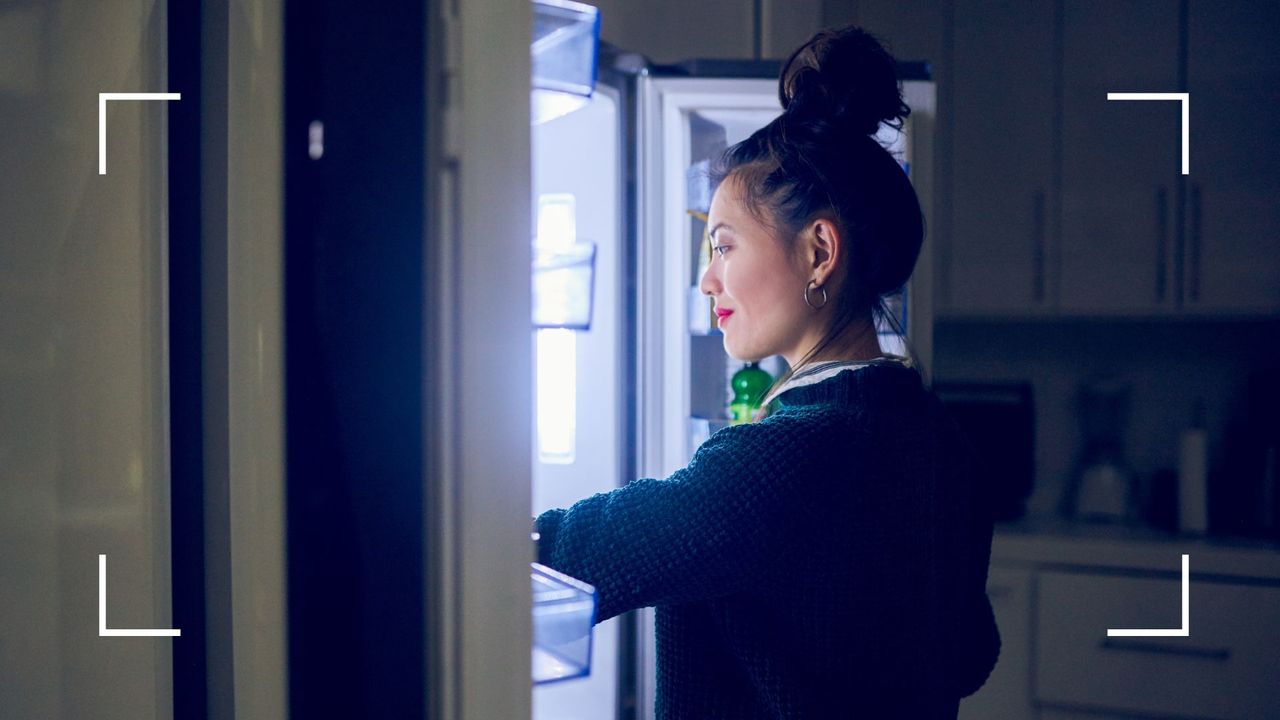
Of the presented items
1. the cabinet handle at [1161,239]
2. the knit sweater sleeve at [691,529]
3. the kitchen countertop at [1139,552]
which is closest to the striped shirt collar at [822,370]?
the knit sweater sleeve at [691,529]

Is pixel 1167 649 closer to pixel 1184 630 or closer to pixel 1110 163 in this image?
pixel 1184 630

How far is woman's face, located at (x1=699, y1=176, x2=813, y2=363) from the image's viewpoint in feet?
2.87

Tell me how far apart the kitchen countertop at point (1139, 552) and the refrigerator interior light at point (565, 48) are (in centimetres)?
184

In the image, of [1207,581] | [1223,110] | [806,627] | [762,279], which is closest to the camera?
[806,627]

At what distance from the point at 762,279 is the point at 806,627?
342 mm

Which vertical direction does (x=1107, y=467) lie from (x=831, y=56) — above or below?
below

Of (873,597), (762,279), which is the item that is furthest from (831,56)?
(873,597)

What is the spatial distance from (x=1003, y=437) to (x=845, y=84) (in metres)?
1.83

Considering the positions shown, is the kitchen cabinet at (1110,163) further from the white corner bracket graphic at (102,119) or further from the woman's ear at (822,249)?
the white corner bracket graphic at (102,119)

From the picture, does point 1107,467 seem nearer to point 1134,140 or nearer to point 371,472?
point 1134,140

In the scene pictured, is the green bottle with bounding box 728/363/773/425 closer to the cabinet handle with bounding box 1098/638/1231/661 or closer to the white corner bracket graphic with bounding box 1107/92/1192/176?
the cabinet handle with bounding box 1098/638/1231/661

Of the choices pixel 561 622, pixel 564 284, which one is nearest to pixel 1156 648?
pixel 564 284

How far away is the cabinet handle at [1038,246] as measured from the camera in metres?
2.36

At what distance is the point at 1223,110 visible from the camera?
2238 mm
